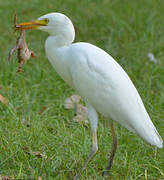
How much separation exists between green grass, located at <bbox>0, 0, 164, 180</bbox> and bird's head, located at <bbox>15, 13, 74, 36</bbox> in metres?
1.00

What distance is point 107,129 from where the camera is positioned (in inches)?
168

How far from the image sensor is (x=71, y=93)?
5.05 meters

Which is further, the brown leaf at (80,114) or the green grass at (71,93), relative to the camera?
the brown leaf at (80,114)

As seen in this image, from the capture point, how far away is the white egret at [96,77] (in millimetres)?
3340

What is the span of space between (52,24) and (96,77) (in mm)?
525

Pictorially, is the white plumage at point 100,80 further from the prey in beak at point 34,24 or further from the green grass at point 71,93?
the green grass at point 71,93

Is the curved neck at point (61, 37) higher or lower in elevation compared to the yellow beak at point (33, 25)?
lower

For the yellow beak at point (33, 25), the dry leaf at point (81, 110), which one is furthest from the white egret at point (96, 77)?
the dry leaf at point (81, 110)

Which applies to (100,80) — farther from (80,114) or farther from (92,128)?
(80,114)

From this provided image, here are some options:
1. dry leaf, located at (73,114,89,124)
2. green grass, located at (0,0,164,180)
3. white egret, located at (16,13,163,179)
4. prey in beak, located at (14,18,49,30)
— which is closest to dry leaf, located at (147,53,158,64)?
green grass, located at (0,0,164,180)

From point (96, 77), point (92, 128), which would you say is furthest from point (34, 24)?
point (92, 128)

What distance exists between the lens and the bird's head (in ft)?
11.0

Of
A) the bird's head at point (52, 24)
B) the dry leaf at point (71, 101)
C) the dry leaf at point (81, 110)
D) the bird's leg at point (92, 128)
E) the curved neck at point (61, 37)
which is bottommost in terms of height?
the dry leaf at point (81, 110)

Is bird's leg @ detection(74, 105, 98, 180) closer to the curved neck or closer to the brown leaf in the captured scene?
the curved neck
